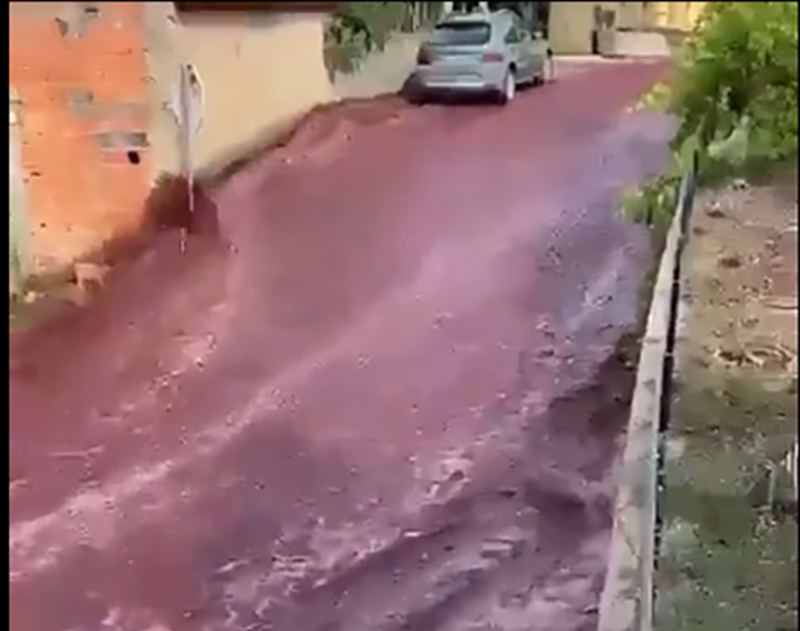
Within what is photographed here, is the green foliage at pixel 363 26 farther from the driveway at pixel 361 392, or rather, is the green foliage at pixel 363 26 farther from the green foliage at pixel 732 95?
the green foliage at pixel 732 95

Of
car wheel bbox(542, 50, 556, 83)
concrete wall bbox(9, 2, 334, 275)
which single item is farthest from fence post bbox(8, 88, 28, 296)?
car wheel bbox(542, 50, 556, 83)

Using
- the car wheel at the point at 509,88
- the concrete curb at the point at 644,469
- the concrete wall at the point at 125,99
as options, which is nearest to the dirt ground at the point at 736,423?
the concrete curb at the point at 644,469

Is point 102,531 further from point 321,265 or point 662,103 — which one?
point 662,103

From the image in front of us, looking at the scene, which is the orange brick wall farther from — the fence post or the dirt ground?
the dirt ground

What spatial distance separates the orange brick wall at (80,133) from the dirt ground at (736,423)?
10.8 inches

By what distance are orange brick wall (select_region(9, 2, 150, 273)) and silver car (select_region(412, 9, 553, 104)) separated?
0.13 metres

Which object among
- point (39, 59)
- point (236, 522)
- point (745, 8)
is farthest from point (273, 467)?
point (745, 8)

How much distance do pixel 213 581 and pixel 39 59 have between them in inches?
8.5

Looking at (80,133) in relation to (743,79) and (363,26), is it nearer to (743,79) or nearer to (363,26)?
(363,26)

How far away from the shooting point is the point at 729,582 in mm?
575

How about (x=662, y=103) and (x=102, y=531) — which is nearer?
(x=102, y=531)

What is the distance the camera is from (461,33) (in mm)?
581

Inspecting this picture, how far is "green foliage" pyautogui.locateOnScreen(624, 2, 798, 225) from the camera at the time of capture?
2.02ft

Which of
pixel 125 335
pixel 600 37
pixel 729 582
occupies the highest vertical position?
pixel 600 37
